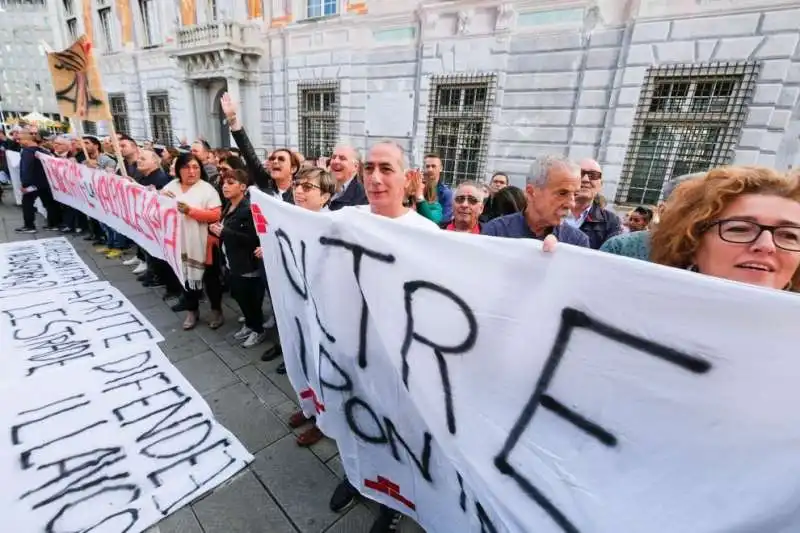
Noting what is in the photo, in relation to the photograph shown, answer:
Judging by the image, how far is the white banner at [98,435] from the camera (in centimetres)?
177

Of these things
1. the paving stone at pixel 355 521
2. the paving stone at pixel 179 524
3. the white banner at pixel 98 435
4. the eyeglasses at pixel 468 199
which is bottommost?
the paving stone at pixel 355 521

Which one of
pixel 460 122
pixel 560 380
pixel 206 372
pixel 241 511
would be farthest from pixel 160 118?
pixel 560 380

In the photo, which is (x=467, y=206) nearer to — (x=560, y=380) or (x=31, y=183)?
(x=560, y=380)

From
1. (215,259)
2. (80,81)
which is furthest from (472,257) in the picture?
(80,81)

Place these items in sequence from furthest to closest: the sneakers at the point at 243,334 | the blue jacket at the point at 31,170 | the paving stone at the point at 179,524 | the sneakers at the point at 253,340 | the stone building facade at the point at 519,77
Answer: the blue jacket at the point at 31,170, the stone building facade at the point at 519,77, the sneakers at the point at 243,334, the sneakers at the point at 253,340, the paving stone at the point at 179,524

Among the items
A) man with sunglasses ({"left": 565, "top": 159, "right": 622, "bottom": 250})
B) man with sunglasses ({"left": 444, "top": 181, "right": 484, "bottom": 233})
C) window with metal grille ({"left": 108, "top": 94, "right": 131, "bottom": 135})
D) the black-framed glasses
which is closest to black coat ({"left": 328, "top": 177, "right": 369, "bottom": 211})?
man with sunglasses ({"left": 444, "top": 181, "right": 484, "bottom": 233})

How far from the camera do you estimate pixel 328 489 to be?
6.50 feet

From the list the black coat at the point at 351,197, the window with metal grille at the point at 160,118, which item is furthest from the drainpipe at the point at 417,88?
the window with metal grille at the point at 160,118

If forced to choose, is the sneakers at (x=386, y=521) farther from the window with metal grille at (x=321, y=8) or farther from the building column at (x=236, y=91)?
the building column at (x=236, y=91)

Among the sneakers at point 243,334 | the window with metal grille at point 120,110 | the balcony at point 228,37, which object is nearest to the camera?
the sneakers at point 243,334

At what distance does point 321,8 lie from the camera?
10.3 meters

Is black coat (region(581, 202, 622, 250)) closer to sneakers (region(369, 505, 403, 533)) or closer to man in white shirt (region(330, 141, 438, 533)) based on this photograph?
man in white shirt (region(330, 141, 438, 533))

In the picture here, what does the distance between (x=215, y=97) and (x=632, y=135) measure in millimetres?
13472

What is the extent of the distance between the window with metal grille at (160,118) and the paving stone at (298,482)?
16.4m
